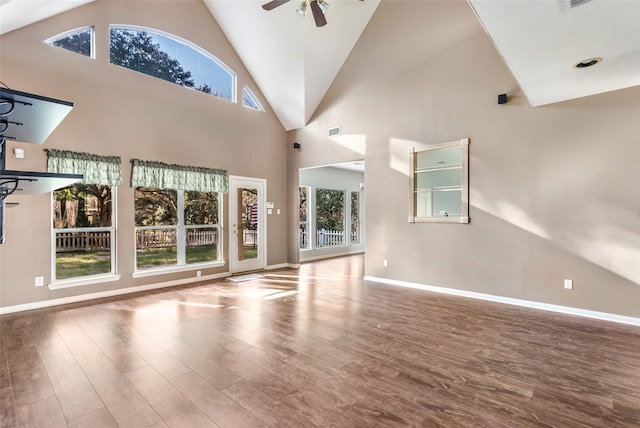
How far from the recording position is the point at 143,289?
5309mm

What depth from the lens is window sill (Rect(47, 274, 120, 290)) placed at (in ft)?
14.6

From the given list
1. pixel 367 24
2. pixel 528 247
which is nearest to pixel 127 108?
pixel 367 24

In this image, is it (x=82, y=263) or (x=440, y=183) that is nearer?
(x=82, y=263)

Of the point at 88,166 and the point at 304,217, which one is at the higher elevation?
the point at 88,166

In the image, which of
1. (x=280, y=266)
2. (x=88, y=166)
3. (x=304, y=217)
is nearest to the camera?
(x=88, y=166)

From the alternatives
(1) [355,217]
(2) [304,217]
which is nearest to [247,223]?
(2) [304,217]

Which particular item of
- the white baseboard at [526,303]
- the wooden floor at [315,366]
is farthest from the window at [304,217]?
the wooden floor at [315,366]

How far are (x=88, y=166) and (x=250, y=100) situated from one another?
3613 mm

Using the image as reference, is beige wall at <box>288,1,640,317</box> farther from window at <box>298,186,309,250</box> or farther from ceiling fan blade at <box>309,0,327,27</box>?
window at <box>298,186,309,250</box>

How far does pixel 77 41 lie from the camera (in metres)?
4.71

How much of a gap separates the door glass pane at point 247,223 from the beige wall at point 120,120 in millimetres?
499

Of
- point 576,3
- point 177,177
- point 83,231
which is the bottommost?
point 83,231

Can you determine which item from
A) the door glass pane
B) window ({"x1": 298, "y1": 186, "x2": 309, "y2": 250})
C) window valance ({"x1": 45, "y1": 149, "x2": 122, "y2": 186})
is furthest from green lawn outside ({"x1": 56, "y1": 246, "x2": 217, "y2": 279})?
window ({"x1": 298, "y1": 186, "x2": 309, "y2": 250})

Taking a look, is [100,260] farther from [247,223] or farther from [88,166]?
[247,223]
